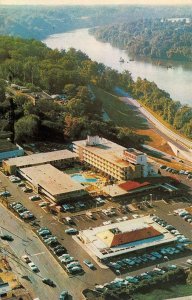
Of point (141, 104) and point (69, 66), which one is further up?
point (69, 66)

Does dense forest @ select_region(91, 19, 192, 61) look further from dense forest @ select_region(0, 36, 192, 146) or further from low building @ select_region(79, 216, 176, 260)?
low building @ select_region(79, 216, 176, 260)

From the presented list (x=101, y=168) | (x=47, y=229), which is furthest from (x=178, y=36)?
(x=47, y=229)

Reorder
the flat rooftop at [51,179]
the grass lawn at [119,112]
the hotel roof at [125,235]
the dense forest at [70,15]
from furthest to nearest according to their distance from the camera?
A: the dense forest at [70,15] → the grass lawn at [119,112] → the flat rooftop at [51,179] → the hotel roof at [125,235]

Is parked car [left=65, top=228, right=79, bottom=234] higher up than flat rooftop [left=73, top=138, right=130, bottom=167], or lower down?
lower down

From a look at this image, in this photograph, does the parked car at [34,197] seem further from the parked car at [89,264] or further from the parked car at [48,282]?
the parked car at [48,282]

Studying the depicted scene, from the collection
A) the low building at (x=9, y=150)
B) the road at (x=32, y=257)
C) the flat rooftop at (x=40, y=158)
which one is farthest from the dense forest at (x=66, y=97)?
the road at (x=32, y=257)

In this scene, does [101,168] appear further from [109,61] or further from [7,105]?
[109,61]

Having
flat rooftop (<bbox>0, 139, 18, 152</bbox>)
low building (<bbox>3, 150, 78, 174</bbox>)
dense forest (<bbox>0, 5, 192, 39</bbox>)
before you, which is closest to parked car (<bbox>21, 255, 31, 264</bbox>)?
low building (<bbox>3, 150, 78, 174</bbox>)
